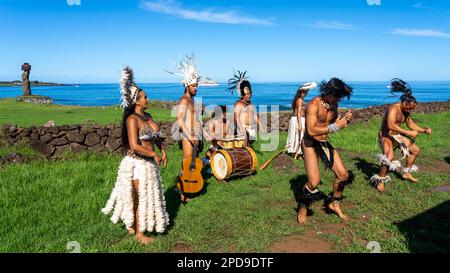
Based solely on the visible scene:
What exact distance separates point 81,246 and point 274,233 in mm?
3048

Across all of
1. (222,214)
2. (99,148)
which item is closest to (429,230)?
(222,214)

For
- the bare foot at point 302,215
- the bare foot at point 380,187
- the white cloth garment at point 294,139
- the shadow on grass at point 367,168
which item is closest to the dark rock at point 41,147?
the white cloth garment at point 294,139

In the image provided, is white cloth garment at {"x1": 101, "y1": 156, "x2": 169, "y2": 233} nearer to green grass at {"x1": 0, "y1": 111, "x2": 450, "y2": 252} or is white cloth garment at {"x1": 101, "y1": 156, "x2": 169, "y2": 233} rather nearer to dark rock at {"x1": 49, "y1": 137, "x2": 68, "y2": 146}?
green grass at {"x1": 0, "y1": 111, "x2": 450, "y2": 252}

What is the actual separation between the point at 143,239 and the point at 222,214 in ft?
5.60

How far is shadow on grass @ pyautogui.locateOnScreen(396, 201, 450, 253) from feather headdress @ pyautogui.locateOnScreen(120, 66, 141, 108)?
4662mm

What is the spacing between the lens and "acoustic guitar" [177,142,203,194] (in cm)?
755

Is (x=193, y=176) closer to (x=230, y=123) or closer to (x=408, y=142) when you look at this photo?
(x=230, y=123)

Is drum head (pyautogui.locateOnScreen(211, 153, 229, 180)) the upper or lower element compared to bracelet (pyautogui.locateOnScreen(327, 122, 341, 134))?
lower

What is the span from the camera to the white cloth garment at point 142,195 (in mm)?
5426

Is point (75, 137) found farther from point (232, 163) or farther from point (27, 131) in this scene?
point (232, 163)

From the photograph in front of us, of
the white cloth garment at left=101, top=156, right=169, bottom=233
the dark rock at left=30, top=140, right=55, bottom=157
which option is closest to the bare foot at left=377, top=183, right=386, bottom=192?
the white cloth garment at left=101, top=156, right=169, bottom=233

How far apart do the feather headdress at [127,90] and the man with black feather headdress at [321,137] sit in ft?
9.46

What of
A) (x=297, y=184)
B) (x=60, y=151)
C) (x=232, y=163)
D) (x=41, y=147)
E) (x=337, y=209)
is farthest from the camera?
(x=60, y=151)

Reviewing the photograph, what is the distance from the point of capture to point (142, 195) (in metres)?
5.45
